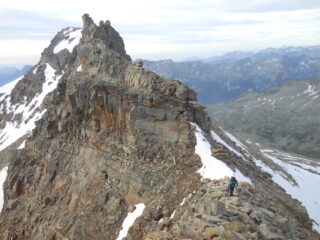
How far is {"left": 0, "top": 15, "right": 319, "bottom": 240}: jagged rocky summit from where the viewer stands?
22.2 meters

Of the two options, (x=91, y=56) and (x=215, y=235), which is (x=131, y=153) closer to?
(x=215, y=235)

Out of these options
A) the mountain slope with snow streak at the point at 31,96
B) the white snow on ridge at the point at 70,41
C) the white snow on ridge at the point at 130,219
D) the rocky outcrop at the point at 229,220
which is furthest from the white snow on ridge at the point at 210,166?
the white snow on ridge at the point at 70,41

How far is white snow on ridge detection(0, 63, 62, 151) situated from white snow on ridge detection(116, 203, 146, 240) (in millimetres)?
68114

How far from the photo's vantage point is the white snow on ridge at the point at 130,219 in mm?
29694

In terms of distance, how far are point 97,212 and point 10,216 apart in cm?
1686

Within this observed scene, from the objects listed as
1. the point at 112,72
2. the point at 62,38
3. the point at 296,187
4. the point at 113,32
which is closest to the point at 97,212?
the point at 112,72

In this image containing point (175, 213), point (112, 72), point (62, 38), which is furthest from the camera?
point (62, 38)

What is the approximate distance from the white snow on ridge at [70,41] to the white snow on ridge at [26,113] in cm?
726

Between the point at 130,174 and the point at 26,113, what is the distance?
79396mm

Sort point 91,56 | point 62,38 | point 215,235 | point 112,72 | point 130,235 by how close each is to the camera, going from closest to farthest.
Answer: point 215,235 < point 130,235 < point 112,72 < point 91,56 < point 62,38

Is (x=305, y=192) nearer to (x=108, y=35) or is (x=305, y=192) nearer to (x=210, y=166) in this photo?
(x=210, y=166)

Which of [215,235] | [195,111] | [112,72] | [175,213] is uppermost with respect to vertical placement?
[112,72]

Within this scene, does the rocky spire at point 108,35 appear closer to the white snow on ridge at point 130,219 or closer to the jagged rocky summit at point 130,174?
the jagged rocky summit at point 130,174

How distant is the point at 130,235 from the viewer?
28609 mm
